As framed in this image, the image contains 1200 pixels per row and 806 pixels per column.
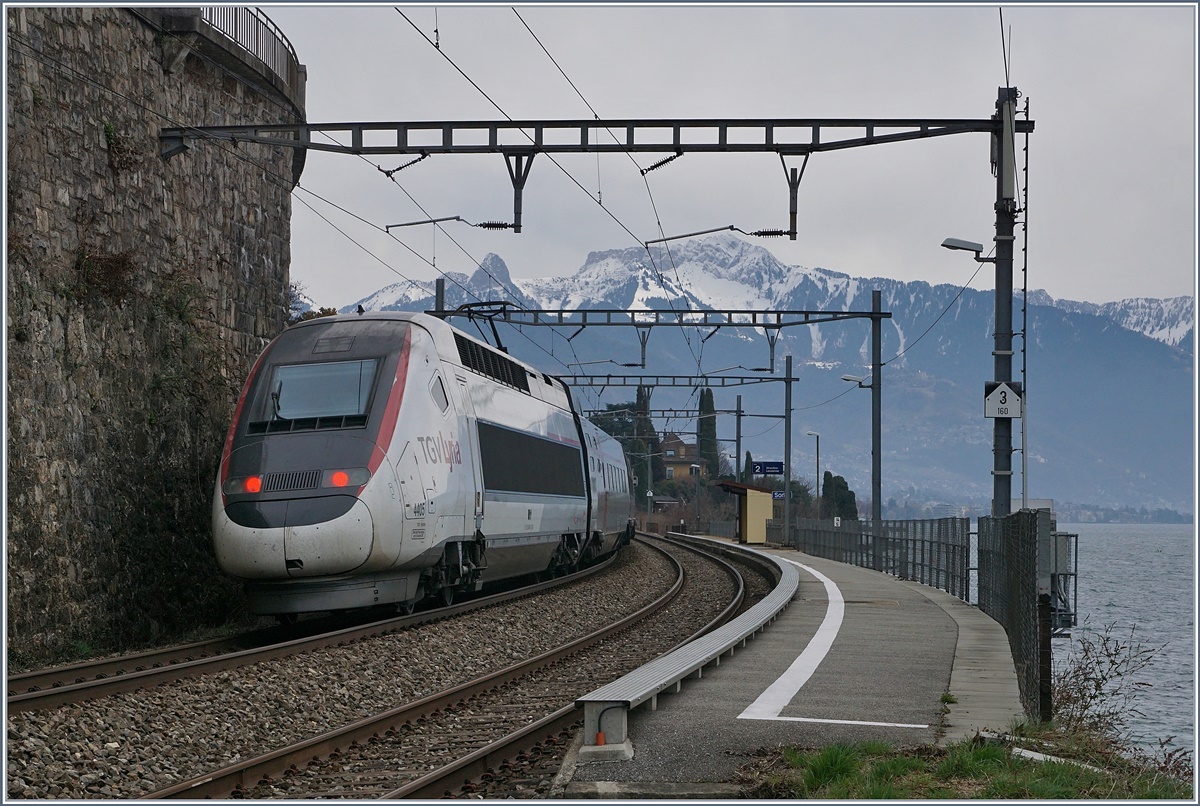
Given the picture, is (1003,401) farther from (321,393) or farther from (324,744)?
(324,744)

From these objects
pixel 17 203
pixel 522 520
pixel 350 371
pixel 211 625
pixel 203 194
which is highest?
pixel 203 194

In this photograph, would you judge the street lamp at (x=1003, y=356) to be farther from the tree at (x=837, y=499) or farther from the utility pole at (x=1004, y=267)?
the tree at (x=837, y=499)

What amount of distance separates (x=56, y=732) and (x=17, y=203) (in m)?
7.34

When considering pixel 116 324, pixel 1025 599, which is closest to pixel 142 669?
pixel 116 324

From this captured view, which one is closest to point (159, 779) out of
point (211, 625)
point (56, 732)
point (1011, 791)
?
point (56, 732)

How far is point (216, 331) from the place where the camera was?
1994 cm

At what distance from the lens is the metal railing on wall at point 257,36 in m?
19.8

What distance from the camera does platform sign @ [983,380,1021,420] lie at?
668 inches

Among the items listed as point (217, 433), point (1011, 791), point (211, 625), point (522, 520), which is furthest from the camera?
point (522, 520)

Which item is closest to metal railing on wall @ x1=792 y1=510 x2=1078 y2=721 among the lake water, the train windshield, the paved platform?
the paved platform

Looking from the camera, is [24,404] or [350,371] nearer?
[24,404]

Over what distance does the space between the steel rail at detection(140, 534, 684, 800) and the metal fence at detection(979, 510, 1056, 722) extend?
15.6 feet

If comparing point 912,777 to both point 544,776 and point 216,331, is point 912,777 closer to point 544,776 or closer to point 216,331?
point 544,776

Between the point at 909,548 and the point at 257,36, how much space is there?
16.8 metres
